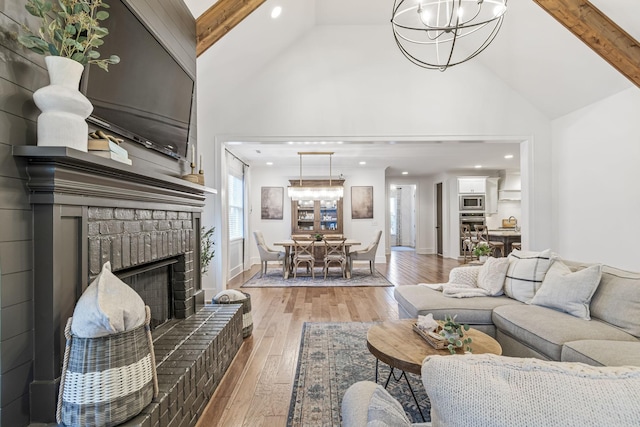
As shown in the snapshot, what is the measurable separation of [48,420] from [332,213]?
767 centimetres

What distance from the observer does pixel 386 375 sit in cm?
244

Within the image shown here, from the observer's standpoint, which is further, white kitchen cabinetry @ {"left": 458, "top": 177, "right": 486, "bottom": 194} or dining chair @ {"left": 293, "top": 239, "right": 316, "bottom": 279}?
white kitchen cabinetry @ {"left": 458, "top": 177, "right": 486, "bottom": 194}

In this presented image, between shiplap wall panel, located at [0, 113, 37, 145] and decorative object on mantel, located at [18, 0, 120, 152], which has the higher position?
decorative object on mantel, located at [18, 0, 120, 152]

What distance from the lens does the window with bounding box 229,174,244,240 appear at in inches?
269

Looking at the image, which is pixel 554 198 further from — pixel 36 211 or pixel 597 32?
pixel 36 211

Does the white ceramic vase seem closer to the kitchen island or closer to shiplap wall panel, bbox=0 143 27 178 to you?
shiplap wall panel, bbox=0 143 27 178

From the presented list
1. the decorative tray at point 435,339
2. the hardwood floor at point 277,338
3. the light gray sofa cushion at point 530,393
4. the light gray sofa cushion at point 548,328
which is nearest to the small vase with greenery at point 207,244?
the hardwood floor at point 277,338

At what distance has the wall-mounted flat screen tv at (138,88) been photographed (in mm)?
1727

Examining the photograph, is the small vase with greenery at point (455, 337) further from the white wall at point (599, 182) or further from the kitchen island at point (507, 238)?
the kitchen island at point (507, 238)

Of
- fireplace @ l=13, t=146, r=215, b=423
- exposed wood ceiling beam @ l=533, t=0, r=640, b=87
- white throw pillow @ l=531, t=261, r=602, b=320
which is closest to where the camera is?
fireplace @ l=13, t=146, r=215, b=423

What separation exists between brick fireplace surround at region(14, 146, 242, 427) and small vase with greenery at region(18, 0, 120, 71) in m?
0.42

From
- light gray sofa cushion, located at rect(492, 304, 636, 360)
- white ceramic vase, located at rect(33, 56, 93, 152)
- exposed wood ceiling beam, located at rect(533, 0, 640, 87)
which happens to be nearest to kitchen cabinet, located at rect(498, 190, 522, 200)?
exposed wood ceiling beam, located at rect(533, 0, 640, 87)

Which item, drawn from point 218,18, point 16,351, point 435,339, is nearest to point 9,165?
point 16,351

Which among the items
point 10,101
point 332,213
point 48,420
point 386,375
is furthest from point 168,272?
point 332,213
